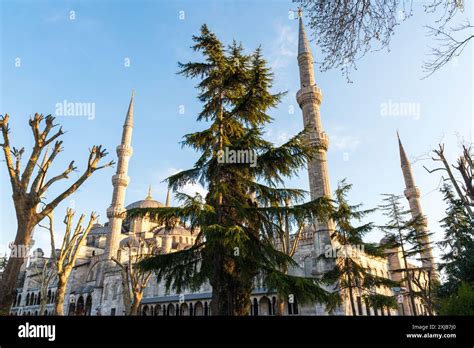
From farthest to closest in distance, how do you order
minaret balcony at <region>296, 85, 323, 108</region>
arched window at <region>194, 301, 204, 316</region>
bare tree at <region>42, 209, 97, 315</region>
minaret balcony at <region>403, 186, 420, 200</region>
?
minaret balcony at <region>403, 186, 420, 200</region>, arched window at <region>194, 301, 204, 316</region>, minaret balcony at <region>296, 85, 323, 108</region>, bare tree at <region>42, 209, 97, 315</region>

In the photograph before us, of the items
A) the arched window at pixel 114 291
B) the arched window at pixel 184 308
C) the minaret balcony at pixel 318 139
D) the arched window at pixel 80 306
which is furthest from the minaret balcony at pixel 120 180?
the minaret balcony at pixel 318 139

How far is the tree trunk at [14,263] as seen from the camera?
297 inches

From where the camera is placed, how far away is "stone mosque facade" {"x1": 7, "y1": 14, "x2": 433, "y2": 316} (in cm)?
2106

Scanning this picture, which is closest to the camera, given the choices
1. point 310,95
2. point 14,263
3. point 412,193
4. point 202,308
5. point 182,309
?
point 14,263

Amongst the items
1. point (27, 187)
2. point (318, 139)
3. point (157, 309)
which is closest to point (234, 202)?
point (27, 187)

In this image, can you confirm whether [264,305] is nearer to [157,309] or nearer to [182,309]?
[182,309]

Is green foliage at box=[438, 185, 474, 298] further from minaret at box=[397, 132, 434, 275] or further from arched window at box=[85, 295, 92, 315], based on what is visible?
arched window at box=[85, 295, 92, 315]

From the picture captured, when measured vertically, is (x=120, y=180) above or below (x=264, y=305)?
above

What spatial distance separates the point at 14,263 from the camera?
26.0ft

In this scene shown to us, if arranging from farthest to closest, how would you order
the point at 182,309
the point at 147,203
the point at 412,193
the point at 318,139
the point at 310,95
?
the point at 147,203 < the point at 412,193 < the point at 182,309 < the point at 310,95 < the point at 318,139

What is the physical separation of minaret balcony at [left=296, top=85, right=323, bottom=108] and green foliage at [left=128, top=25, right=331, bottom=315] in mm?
13084

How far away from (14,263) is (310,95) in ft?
67.9

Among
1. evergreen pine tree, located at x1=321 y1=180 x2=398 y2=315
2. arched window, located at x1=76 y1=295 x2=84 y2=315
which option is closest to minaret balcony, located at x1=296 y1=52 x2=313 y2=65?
evergreen pine tree, located at x1=321 y1=180 x2=398 y2=315
